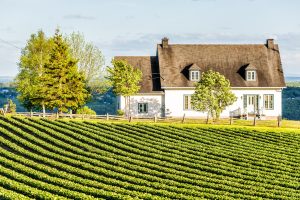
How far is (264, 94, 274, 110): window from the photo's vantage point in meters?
64.1

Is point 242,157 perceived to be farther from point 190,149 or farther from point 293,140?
point 293,140

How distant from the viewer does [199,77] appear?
64.2 meters

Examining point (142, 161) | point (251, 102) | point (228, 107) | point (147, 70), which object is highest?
point (147, 70)

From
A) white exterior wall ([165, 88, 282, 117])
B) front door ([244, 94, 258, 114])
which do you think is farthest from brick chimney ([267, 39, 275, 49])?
front door ([244, 94, 258, 114])

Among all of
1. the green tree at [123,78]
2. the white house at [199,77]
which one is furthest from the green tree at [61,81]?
the white house at [199,77]

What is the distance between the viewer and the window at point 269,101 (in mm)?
64062

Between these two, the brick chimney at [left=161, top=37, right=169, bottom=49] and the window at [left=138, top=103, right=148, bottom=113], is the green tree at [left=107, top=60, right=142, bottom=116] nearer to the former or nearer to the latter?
the window at [left=138, top=103, right=148, bottom=113]

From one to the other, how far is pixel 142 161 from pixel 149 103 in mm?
24519

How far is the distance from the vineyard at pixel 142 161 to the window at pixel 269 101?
1124 centimetres

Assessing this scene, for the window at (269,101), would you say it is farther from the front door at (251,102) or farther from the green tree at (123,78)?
the green tree at (123,78)

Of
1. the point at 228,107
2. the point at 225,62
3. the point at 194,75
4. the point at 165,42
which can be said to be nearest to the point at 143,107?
the point at 194,75

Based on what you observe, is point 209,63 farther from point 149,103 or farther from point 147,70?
point 149,103

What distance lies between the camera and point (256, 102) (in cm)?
6391

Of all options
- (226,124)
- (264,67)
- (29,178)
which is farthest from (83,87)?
(29,178)
